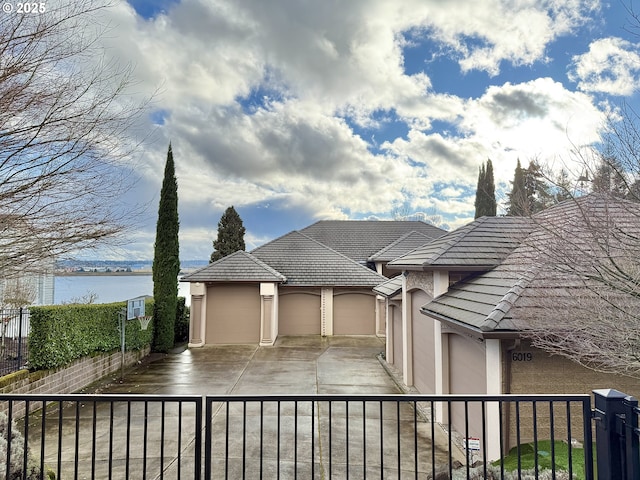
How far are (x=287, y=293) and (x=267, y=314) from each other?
2.31 m

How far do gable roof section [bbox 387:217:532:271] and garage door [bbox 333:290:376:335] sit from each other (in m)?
8.94

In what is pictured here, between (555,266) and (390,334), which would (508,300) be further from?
(390,334)

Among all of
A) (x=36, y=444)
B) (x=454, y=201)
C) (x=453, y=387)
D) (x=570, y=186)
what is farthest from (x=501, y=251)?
(x=454, y=201)

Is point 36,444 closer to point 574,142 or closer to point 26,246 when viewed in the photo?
point 26,246

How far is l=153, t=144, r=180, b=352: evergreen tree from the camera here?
1430 centimetres

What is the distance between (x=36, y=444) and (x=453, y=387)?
7.35 metres

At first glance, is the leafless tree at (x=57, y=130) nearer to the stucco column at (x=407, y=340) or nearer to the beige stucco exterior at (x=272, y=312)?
the stucco column at (x=407, y=340)

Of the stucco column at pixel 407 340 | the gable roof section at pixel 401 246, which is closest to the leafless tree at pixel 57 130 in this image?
the stucco column at pixel 407 340

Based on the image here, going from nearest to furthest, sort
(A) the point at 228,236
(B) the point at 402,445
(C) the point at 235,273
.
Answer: (B) the point at 402,445
(C) the point at 235,273
(A) the point at 228,236

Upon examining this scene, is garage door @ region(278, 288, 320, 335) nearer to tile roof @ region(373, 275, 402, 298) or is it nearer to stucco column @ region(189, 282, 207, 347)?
stucco column @ region(189, 282, 207, 347)

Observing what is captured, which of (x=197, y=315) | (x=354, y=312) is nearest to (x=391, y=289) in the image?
(x=354, y=312)

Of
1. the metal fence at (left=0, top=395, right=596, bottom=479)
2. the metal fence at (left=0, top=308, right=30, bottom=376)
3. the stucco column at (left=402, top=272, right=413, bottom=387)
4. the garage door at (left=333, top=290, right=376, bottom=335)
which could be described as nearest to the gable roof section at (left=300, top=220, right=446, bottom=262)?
the garage door at (left=333, top=290, right=376, bottom=335)

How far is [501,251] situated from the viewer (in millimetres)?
7523

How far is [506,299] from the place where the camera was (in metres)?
5.43
